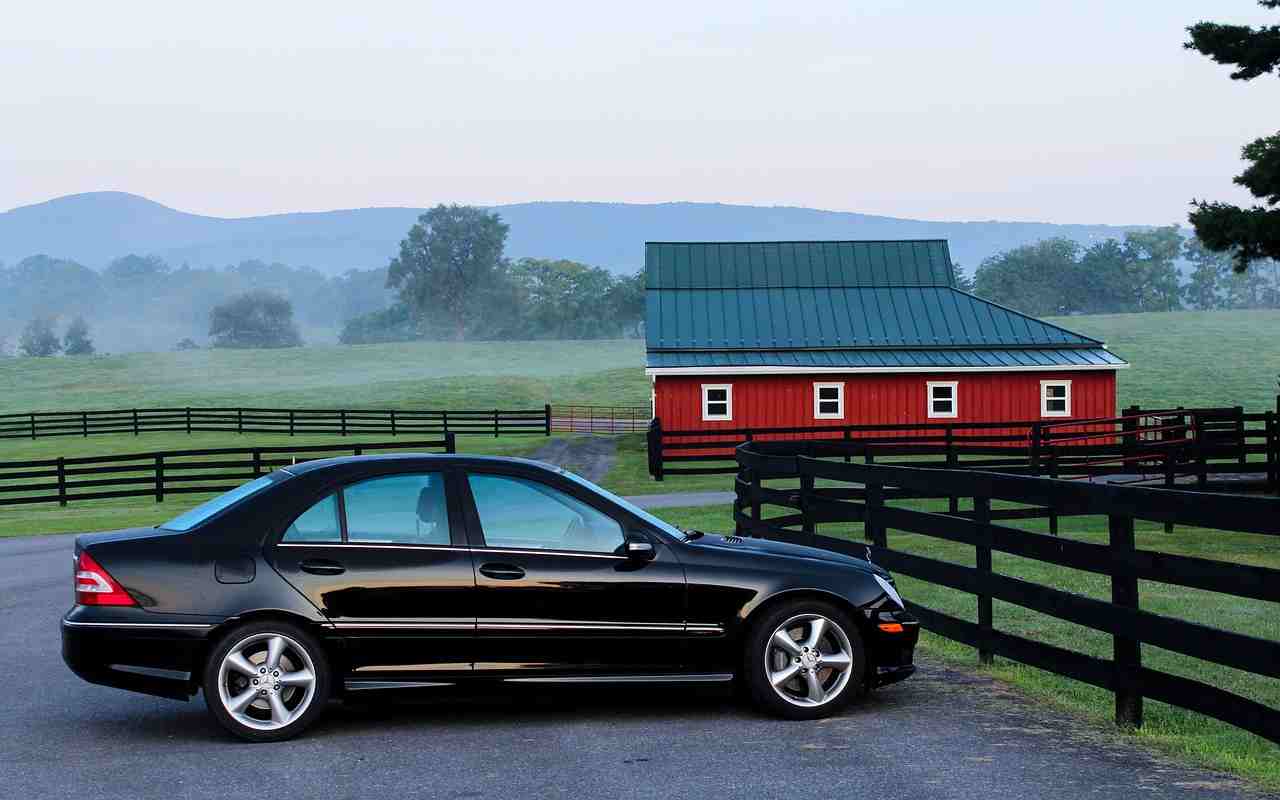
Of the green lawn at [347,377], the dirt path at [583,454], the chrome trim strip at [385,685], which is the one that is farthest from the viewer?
the green lawn at [347,377]

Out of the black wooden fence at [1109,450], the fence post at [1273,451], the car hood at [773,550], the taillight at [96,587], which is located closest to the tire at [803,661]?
the car hood at [773,550]

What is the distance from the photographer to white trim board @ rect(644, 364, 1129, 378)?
40938 millimetres

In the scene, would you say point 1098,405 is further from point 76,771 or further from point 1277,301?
point 1277,301

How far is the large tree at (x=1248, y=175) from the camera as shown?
19859 millimetres

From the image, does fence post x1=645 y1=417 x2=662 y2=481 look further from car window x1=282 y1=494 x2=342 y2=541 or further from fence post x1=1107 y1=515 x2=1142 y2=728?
fence post x1=1107 y1=515 x2=1142 y2=728

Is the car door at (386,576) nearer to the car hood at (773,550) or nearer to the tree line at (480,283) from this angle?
the car hood at (773,550)

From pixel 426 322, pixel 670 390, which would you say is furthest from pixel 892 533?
pixel 426 322

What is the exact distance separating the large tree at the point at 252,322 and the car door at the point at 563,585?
553ft

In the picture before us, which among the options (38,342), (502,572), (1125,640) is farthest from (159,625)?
(38,342)

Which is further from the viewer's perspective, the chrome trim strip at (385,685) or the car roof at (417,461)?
the car roof at (417,461)

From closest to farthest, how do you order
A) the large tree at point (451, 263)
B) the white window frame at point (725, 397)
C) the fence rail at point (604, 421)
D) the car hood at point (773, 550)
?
the car hood at point (773, 550) < the white window frame at point (725, 397) < the fence rail at point (604, 421) < the large tree at point (451, 263)

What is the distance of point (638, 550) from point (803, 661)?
1079mm

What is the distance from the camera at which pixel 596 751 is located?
743cm

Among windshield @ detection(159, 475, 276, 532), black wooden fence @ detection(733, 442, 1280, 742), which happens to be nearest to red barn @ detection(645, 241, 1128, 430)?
black wooden fence @ detection(733, 442, 1280, 742)
